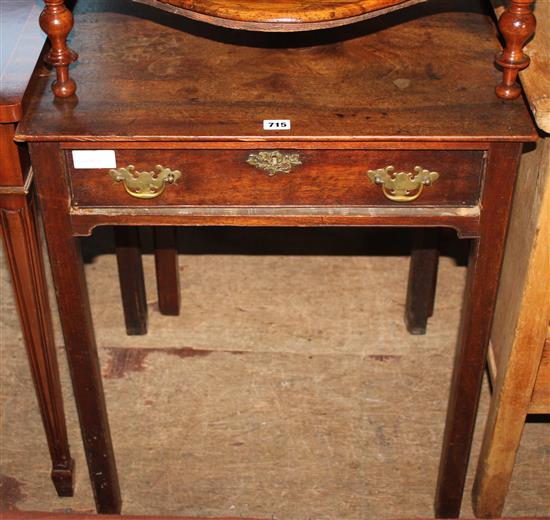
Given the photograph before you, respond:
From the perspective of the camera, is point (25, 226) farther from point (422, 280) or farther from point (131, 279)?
point (422, 280)

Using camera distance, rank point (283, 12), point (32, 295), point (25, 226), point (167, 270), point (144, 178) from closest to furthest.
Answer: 1. point (283, 12)
2. point (144, 178)
3. point (25, 226)
4. point (32, 295)
5. point (167, 270)

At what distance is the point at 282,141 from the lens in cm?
174

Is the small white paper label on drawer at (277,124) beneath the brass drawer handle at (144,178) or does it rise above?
above

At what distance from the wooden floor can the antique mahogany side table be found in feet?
1.80

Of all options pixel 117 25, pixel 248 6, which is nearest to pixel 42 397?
pixel 117 25

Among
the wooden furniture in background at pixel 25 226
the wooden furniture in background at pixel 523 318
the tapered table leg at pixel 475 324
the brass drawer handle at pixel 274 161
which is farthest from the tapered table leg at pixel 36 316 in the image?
the wooden furniture in background at pixel 523 318

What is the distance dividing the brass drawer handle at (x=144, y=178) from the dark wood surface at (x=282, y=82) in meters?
0.07

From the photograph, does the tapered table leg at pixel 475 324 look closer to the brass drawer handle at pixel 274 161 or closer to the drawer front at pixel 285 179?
the drawer front at pixel 285 179

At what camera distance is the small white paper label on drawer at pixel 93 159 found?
178cm

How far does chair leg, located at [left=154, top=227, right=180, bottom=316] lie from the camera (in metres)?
2.66

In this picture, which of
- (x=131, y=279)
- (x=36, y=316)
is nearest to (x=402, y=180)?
(x=36, y=316)

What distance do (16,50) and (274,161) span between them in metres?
0.58

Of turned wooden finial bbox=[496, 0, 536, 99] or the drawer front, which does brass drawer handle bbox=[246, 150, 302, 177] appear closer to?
the drawer front

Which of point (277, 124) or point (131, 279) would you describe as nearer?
point (277, 124)
